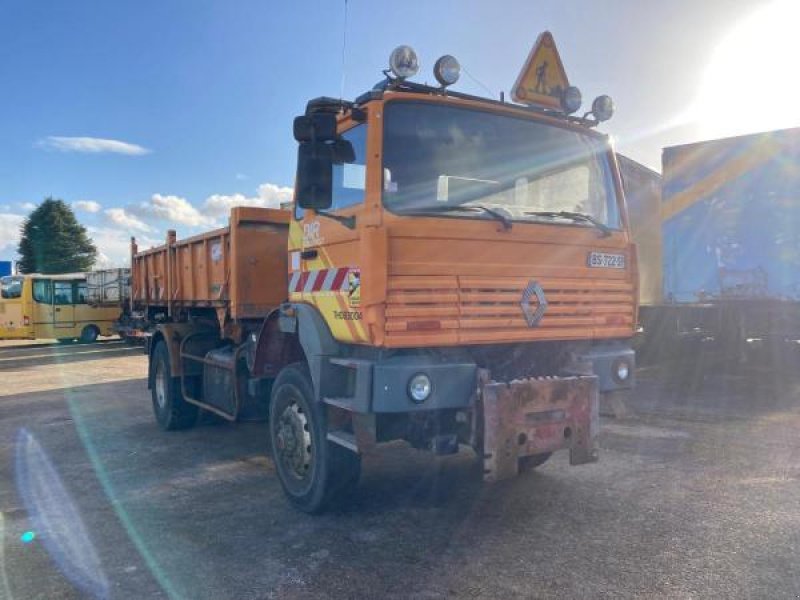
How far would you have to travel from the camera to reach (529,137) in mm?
5125

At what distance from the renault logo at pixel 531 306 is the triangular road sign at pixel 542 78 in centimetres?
161

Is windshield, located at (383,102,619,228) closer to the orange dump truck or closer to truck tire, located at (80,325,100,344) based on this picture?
the orange dump truck

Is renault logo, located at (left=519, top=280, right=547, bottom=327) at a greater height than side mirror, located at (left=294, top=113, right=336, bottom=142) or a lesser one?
lesser

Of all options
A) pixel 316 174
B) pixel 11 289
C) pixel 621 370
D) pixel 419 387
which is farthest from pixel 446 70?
pixel 11 289

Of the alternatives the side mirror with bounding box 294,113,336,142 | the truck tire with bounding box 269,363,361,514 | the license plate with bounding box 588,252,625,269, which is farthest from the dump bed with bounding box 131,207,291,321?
the license plate with bounding box 588,252,625,269

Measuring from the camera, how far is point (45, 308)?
2394cm

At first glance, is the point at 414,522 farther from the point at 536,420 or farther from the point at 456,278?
the point at 456,278

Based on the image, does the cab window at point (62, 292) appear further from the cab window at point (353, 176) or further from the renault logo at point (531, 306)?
the renault logo at point (531, 306)

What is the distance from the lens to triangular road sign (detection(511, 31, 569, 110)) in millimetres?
5324

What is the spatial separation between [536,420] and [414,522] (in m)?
1.19

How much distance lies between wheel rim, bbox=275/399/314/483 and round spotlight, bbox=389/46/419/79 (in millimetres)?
2493

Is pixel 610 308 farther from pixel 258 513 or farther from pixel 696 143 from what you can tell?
pixel 696 143

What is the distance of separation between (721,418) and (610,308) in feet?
13.2

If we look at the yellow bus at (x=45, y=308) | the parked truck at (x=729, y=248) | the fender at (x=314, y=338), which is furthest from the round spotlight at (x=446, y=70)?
the yellow bus at (x=45, y=308)
